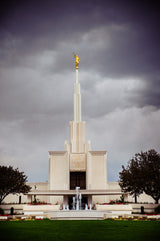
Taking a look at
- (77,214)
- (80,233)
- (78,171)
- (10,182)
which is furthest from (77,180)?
(80,233)

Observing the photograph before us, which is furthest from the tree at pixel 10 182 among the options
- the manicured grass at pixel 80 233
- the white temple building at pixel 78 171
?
the manicured grass at pixel 80 233

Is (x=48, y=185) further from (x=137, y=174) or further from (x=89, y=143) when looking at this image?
(x=137, y=174)

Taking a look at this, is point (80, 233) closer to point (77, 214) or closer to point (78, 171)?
point (77, 214)

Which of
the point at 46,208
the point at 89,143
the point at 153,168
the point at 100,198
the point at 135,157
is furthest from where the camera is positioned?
the point at 89,143

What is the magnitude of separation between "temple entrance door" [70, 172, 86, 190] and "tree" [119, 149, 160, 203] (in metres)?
11.0

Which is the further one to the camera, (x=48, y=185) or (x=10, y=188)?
(x=48, y=185)

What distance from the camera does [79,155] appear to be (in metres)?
49.5

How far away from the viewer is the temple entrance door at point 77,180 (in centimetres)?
4862

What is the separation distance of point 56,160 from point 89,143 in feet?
20.7

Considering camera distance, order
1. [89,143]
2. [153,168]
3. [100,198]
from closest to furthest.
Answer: [153,168] → [100,198] → [89,143]

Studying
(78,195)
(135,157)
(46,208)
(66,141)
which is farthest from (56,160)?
(46,208)

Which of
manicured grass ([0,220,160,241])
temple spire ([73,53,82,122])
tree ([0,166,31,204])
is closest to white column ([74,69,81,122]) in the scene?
temple spire ([73,53,82,122])

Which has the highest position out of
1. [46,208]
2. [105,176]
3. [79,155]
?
[79,155]

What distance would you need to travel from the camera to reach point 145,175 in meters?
35.6
